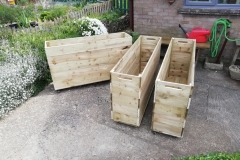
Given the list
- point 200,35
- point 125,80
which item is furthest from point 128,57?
point 200,35

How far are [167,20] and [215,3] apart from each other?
1.20m

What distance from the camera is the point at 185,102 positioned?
8.38 ft

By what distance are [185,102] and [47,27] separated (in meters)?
4.31

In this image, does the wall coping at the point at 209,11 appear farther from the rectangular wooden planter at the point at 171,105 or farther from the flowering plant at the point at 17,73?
the flowering plant at the point at 17,73

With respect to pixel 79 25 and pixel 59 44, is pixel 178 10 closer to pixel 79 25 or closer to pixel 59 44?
pixel 79 25

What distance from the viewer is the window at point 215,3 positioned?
4383 millimetres

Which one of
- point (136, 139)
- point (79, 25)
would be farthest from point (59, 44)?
point (136, 139)

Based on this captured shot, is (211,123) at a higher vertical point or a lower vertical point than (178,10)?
lower

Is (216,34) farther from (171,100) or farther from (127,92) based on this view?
(127,92)

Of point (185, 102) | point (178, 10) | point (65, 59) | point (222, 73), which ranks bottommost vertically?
point (222, 73)

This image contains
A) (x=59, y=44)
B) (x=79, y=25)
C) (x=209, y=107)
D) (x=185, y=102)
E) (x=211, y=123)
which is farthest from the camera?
(x=79, y=25)

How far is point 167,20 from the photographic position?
5137mm

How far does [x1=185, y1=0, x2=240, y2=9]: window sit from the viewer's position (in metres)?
4.38

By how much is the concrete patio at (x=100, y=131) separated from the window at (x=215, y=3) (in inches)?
78.3
